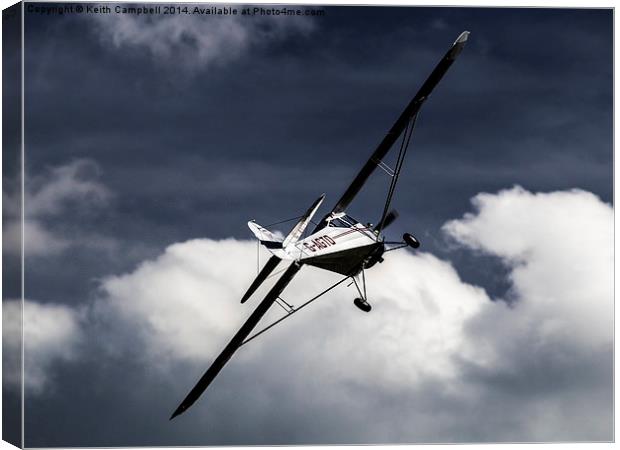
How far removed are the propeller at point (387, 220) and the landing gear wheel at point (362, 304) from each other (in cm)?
307

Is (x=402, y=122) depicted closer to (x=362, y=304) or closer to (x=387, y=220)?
(x=387, y=220)

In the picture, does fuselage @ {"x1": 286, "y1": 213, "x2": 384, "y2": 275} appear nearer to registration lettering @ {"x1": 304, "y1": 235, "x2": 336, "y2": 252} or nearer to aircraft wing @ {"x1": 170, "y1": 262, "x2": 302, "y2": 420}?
registration lettering @ {"x1": 304, "y1": 235, "x2": 336, "y2": 252}

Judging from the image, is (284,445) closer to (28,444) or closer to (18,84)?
(28,444)

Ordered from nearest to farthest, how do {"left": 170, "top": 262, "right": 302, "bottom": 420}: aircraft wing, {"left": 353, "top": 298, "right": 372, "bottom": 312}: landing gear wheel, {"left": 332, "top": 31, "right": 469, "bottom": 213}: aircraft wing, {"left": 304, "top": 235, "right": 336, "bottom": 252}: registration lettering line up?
{"left": 332, "top": 31, "right": 469, "bottom": 213}: aircraft wing, {"left": 304, "top": 235, "right": 336, "bottom": 252}: registration lettering, {"left": 353, "top": 298, "right": 372, "bottom": 312}: landing gear wheel, {"left": 170, "top": 262, "right": 302, "bottom": 420}: aircraft wing

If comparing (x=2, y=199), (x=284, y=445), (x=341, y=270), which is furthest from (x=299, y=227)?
(x=2, y=199)

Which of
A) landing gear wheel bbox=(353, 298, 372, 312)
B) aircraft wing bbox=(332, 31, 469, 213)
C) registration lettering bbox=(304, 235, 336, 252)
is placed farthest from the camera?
landing gear wheel bbox=(353, 298, 372, 312)

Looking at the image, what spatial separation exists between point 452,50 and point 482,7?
3.66m

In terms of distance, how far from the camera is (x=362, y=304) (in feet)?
145

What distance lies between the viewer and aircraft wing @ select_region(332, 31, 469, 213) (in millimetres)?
43000

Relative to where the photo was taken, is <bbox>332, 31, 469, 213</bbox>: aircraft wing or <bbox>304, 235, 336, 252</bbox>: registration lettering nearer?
<bbox>332, 31, 469, 213</bbox>: aircraft wing

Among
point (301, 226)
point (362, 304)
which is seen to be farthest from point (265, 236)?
point (362, 304)

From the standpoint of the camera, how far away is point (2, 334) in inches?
1652

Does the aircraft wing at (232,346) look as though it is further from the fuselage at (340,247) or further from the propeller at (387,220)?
the propeller at (387,220)

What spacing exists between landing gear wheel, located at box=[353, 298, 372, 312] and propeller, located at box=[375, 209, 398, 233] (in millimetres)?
3071
